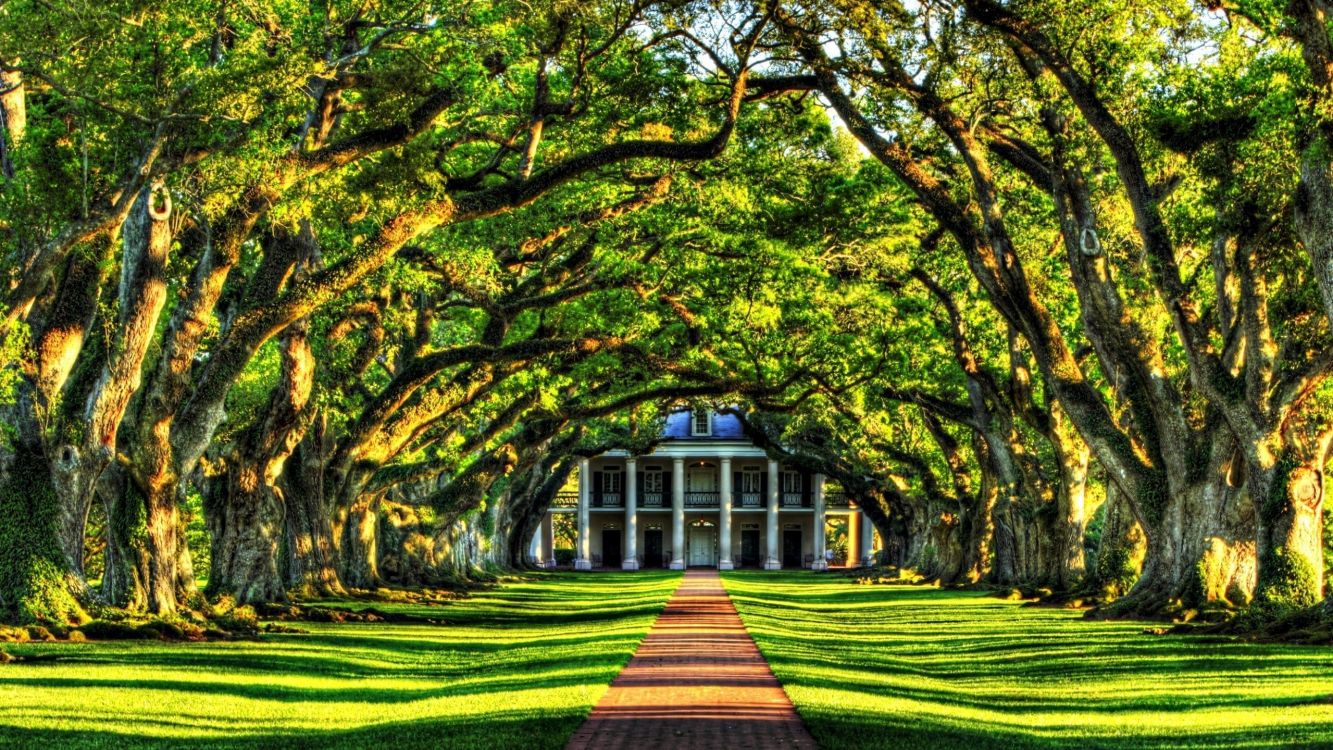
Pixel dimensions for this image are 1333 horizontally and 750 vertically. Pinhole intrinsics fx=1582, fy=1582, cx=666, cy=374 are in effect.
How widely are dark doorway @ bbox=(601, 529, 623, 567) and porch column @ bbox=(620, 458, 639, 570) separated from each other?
8.21ft

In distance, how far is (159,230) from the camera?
1867 cm

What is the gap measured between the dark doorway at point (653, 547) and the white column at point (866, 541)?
11.8m

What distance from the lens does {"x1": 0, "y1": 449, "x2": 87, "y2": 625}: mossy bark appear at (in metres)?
19.1

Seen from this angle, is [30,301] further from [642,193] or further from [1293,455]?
[1293,455]

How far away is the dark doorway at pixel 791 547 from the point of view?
91.6m

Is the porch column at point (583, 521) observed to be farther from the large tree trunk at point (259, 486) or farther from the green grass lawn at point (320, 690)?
the green grass lawn at point (320, 690)

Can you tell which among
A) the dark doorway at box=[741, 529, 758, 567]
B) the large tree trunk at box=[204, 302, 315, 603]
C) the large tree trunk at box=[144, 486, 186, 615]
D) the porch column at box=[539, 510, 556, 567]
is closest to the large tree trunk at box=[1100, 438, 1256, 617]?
the large tree trunk at box=[204, 302, 315, 603]

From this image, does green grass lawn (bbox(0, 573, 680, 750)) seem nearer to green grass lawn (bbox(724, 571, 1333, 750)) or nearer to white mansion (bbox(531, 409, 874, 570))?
green grass lawn (bbox(724, 571, 1333, 750))

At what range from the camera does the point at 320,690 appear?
607 inches

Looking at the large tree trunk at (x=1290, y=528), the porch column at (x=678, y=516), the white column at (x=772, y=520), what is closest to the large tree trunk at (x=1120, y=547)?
the large tree trunk at (x=1290, y=528)

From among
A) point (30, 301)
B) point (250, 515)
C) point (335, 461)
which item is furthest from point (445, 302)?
point (30, 301)

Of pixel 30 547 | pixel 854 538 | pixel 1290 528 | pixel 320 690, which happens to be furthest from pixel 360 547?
pixel 854 538

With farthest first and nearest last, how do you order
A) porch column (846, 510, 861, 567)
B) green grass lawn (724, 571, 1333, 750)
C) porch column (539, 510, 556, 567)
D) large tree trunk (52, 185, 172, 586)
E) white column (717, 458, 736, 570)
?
1. porch column (846, 510, 861, 567)
2. porch column (539, 510, 556, 567)
3. white column (717, 458, 736, 570)
4. large tree trunk (52, 185, 172, 586)
5. green grass lawn (724, 571, 1333, 750)

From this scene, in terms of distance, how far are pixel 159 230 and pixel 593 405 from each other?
17247 millimetres
